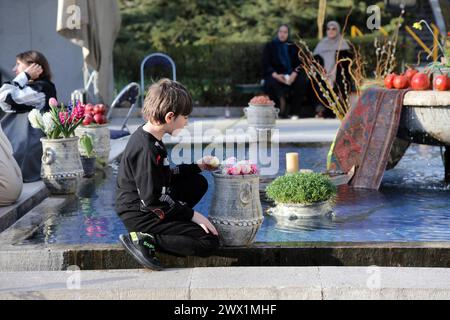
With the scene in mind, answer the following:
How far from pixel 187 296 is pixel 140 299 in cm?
24

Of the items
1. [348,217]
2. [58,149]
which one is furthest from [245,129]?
[348,217]

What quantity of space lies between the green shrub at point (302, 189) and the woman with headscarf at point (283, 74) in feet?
24.7

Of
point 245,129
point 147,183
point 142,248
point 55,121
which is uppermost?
point 55,121

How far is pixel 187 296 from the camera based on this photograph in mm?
4383

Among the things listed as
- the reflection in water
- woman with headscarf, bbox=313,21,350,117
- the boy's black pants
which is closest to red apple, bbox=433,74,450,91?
the reflection in water

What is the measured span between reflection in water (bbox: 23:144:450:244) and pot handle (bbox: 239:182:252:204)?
0.53 metres

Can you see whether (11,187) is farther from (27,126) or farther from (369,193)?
(369,193)

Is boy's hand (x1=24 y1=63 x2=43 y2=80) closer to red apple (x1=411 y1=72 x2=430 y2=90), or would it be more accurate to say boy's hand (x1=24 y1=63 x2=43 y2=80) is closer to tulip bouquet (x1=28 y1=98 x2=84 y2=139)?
tulip bouquet (x1=28 y1=98 x2=84 y2=139)

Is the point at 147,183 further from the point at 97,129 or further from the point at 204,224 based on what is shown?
the point at 97,129

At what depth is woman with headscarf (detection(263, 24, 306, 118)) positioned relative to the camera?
44.8 feet

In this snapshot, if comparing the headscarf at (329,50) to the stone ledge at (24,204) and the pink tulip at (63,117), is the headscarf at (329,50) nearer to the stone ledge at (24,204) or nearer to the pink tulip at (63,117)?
the stone ledge at (24,204)

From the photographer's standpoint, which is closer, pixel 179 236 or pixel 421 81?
pixel 179 236

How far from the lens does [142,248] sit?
4801 mm

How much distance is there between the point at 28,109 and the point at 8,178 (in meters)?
1.33
